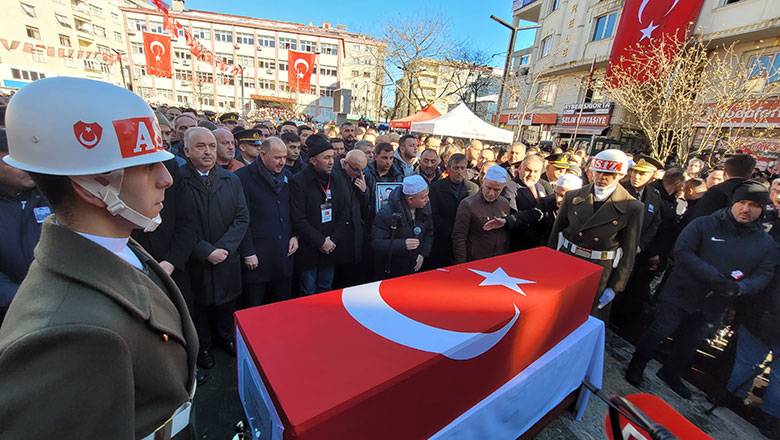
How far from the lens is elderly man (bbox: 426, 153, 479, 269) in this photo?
4027mm

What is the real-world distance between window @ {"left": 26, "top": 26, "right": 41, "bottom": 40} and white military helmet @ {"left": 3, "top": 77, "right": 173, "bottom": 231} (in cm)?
5388

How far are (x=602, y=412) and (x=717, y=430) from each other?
3.27ft

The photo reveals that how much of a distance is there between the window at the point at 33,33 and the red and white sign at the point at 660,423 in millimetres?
55368

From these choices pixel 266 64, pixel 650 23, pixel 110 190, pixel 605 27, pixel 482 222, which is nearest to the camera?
pixel 110 190

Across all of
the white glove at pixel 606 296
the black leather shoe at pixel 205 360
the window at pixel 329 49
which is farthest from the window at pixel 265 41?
the white glove at pixel 606 296

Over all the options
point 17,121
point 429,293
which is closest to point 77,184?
point 17,121

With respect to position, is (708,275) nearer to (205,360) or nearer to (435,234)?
(435,234)

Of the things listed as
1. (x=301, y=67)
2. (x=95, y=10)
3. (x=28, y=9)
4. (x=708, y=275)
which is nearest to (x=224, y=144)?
(x=708, y=275)

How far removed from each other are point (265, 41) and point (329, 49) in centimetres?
950

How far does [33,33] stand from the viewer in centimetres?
3497

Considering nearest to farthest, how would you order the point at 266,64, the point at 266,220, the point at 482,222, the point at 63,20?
the point at 266,220
the point at 482,222
the point at 63,20
the point at 266,64

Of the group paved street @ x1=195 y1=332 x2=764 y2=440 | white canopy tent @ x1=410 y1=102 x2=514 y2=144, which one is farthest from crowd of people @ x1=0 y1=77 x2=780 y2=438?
white canopy tent @ x1=410 y1=102 x2=514 y2=144

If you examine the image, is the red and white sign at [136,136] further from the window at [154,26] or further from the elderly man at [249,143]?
the window at [154,26]

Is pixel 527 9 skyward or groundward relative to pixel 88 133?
skyward
